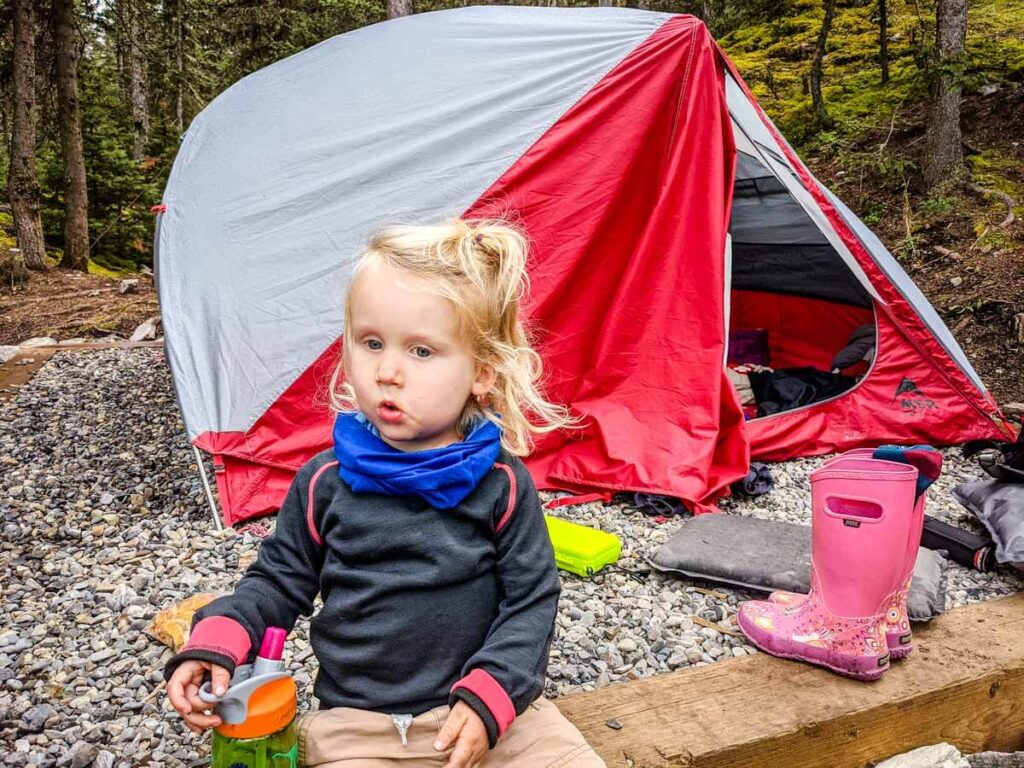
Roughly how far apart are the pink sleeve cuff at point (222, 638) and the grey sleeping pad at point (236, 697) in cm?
6

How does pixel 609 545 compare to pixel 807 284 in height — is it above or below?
below

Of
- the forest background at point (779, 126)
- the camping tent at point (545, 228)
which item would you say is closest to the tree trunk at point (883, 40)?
the forest background at point (779, 126)

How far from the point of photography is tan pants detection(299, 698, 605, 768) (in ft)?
4.25

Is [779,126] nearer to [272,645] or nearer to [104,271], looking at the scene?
[104,271]

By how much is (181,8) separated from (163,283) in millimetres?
9711

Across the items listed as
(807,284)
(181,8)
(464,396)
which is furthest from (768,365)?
(181,8)

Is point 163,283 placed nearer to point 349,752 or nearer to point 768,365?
point 349,752

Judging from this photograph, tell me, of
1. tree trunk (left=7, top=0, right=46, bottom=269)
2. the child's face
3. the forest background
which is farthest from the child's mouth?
tree trunk (left=7, top=0, right=46, bottom=269)

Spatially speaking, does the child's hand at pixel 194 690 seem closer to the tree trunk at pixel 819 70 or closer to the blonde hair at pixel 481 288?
the blonde hair at pixel 481 288

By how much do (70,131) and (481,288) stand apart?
386 inches

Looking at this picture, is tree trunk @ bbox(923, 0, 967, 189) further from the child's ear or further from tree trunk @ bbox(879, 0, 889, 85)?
the child's ear

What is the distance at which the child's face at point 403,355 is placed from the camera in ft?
4.20

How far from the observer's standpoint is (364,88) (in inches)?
141

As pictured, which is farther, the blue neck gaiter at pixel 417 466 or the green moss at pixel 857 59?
the green moss at pixel 857 59
